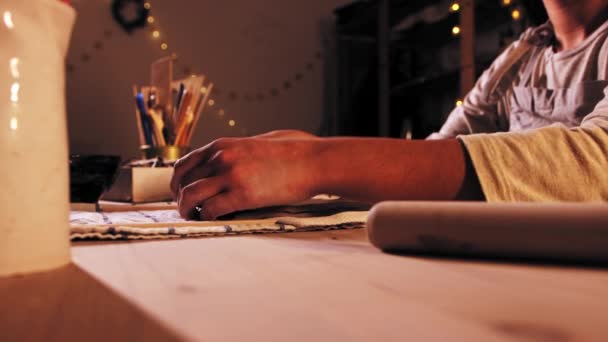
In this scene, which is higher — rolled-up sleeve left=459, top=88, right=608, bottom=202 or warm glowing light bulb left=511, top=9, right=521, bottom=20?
warm glowing light bulb left=511, top=9, right=521, bottom=20

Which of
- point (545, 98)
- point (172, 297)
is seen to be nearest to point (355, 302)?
point (172, 297)

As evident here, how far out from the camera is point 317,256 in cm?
29

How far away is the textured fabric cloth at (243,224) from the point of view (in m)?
0.37

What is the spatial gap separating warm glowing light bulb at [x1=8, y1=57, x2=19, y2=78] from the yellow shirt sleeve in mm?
389

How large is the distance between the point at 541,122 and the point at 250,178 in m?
0.66

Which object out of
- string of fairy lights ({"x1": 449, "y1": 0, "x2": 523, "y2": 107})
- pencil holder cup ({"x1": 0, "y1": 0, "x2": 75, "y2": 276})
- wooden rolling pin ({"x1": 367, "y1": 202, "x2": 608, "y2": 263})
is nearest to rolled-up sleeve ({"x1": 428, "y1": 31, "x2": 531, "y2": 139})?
string of fairy lights ({"x1": 449, "y1": 0, "x2": 523, "y2": 107})

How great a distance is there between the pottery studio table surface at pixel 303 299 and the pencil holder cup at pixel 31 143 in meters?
0.02

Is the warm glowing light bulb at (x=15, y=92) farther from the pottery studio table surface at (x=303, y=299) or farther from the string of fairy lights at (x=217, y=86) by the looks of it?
the string of fairy lights at (x=217, y=86)

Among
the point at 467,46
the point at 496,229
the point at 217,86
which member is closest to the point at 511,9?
the point at 467,46

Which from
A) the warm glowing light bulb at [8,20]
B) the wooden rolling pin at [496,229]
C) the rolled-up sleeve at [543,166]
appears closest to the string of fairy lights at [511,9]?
the rolled-up sleeve at [543,166]

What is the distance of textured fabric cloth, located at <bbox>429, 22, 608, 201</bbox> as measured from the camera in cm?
45

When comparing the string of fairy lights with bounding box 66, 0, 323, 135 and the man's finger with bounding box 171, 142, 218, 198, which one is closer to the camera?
the man's finger with bounding box 171, 142, 218, 198

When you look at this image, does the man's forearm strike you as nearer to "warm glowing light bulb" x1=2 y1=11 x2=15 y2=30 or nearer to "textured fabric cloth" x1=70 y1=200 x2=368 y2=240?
"textured fabric cloth" x1=70 y1=200 x2=368 y2=240

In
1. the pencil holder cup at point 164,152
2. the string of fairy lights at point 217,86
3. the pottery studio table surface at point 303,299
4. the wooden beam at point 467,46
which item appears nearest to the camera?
the pottery studio table surface at point 303,299
